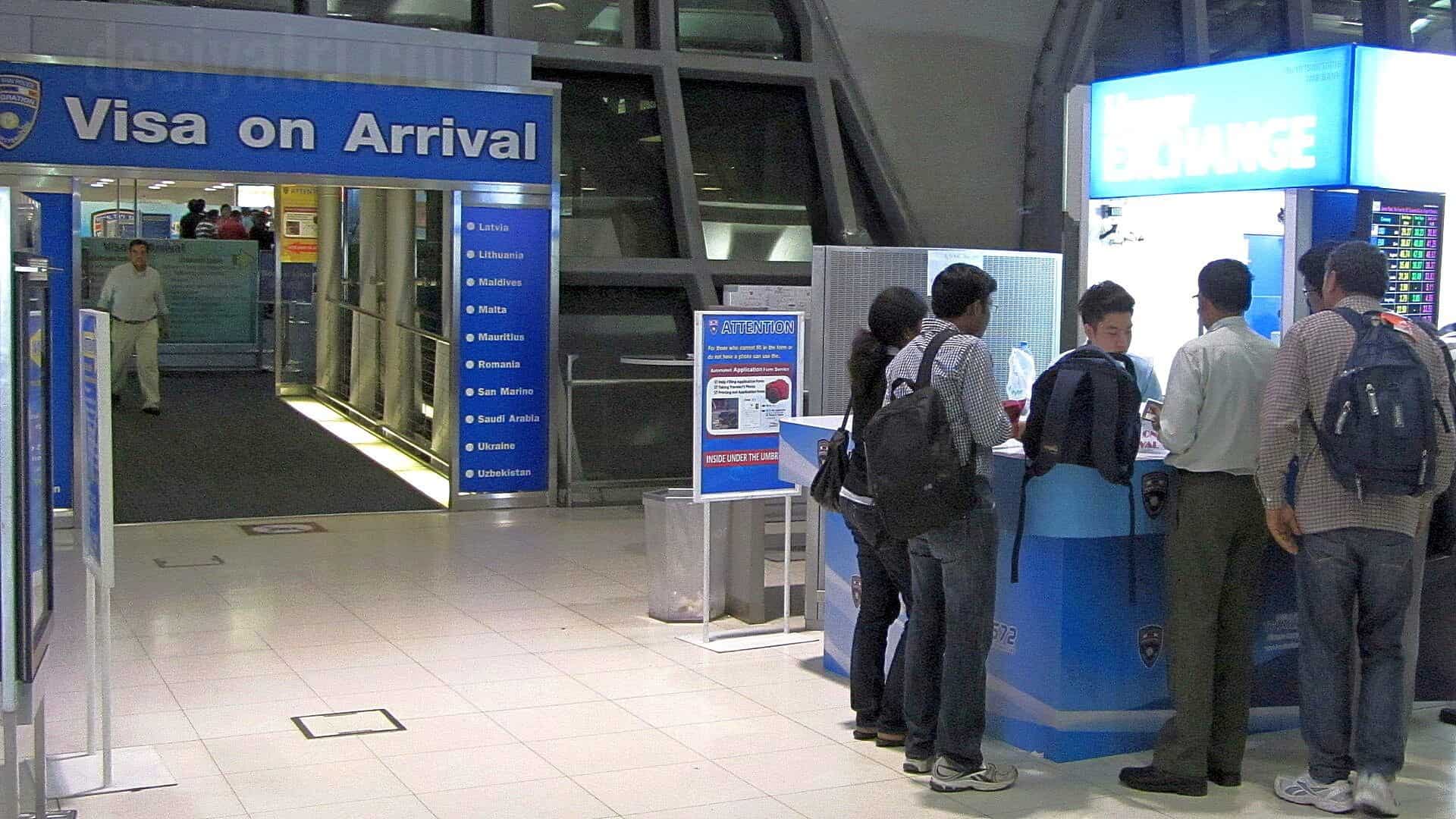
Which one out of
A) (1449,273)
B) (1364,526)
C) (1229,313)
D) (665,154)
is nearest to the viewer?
(1364,526)

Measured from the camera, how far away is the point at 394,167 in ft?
29.5

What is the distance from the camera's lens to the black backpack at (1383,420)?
13.0 feet

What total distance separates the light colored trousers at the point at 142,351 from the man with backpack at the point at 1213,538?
983 cm

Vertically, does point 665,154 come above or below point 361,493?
above

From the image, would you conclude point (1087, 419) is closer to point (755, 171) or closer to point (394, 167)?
point (394, 167)

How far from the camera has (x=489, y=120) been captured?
921cm

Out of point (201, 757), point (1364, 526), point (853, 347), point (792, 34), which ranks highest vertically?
point (792, 34)

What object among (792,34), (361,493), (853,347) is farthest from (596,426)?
(853,347)

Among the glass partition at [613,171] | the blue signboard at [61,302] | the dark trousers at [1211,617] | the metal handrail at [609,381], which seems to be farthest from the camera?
the glass partition at [613,171]

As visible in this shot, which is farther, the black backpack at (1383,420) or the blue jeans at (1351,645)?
the blue jeans at (1351,645)

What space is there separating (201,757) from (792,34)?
7.86m

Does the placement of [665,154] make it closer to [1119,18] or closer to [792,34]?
[792,34]

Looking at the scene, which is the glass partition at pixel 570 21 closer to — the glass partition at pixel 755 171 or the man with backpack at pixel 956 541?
the glass partition at pixel 755 171

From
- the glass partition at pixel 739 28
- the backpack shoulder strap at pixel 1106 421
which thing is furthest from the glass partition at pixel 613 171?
the backpack shoulder strap at pixel 1106 421
